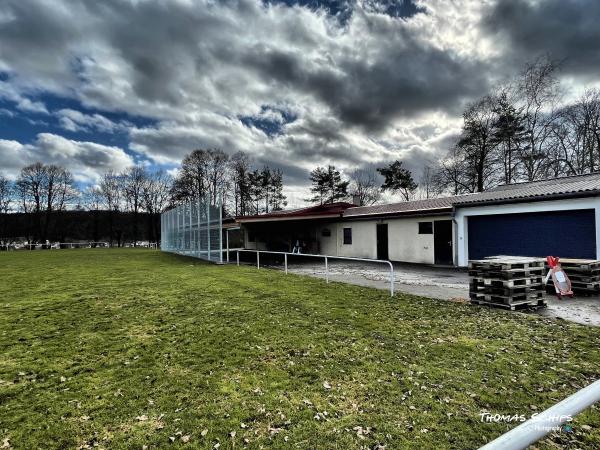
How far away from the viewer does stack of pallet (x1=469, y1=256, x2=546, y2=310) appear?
6.46 meters

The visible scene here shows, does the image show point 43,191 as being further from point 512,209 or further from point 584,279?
point 584,279

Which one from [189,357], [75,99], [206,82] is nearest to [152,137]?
[75,99]

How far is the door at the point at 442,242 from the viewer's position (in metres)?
14.6

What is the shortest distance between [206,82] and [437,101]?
13.0m

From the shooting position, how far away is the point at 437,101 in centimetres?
1828

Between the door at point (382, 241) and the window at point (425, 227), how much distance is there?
7.26 feet

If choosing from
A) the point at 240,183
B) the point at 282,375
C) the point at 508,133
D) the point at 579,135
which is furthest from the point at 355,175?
the point at 282,375

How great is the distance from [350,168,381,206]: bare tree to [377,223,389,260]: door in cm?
2780

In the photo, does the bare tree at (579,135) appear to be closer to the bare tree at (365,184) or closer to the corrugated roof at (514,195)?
the corrugated roof at (514,195)

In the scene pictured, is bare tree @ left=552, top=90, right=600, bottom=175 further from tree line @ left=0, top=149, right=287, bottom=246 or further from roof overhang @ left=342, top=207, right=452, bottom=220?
tree line @ left=0, top=149, right=287, bottom=246

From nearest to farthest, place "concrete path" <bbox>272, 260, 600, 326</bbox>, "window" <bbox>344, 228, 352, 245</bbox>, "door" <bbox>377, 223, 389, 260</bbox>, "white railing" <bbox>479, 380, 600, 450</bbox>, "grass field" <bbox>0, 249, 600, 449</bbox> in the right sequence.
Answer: "white railing" <bbox>479, 380, 600, 450</bbox> → "grass field" <bbox>0, 249, 600, 449</bbox> → "concrete path" <bbox>272, 260, 600, 326</bbox> → "door" <bbox>377, 223, 389, 260</bbox> → "window" <bbox>344, 228, 352, 245</bbox>

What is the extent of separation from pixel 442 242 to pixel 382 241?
352 centimetres

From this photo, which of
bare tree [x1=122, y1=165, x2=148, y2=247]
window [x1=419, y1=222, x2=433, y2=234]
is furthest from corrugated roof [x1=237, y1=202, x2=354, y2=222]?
bare tree [x1=122, y1=165, x2=148, y2=247]

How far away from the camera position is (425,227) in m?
15.5
